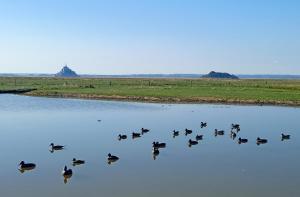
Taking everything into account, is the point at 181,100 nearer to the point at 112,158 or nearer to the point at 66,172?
the point at 112,158

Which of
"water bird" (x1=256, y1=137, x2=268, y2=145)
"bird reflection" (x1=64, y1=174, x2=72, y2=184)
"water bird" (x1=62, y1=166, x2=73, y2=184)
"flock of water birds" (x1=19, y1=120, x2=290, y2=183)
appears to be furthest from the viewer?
"water bird" (x1=256, y1=137, x2=268, y2=145)

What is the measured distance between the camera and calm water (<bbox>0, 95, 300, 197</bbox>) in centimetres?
2017

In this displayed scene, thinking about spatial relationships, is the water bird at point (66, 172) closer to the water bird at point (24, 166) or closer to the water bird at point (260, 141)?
the water bird at point (24, 166)

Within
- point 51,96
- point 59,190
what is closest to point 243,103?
point 51,96

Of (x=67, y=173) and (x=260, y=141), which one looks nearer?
(x=67, y=173)

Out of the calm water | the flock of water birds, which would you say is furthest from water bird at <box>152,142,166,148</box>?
the calm water

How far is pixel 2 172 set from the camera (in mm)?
22609

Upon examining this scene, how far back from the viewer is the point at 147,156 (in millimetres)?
26750

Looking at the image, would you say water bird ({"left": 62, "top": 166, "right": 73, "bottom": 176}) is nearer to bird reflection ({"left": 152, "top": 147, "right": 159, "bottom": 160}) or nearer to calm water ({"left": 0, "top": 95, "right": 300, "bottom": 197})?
calm water ({"left": 0, "top": 95, "right": 300, "bottom": 197})

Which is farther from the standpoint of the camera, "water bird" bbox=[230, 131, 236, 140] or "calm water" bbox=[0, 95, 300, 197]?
"water bird" bbox=[230, 131, 236, 140]

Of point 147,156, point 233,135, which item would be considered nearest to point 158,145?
point 147,156

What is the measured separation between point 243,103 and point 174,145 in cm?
3080

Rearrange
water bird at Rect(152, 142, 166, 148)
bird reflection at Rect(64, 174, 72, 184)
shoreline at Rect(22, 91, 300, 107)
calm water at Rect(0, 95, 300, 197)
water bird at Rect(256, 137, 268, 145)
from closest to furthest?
calm water at Rect(0, 95, 300, 197)
bird reflection at Rect(64, 174, 72, 184)
water bird at Rect(152, 142, 166, 148)
water bird at Rect(256, 137, 268, 145)
shoreline at Rect(22, 91, 300, 107)

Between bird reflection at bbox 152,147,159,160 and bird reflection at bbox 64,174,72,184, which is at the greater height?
bird reflection at bbox 152,147,159,160
